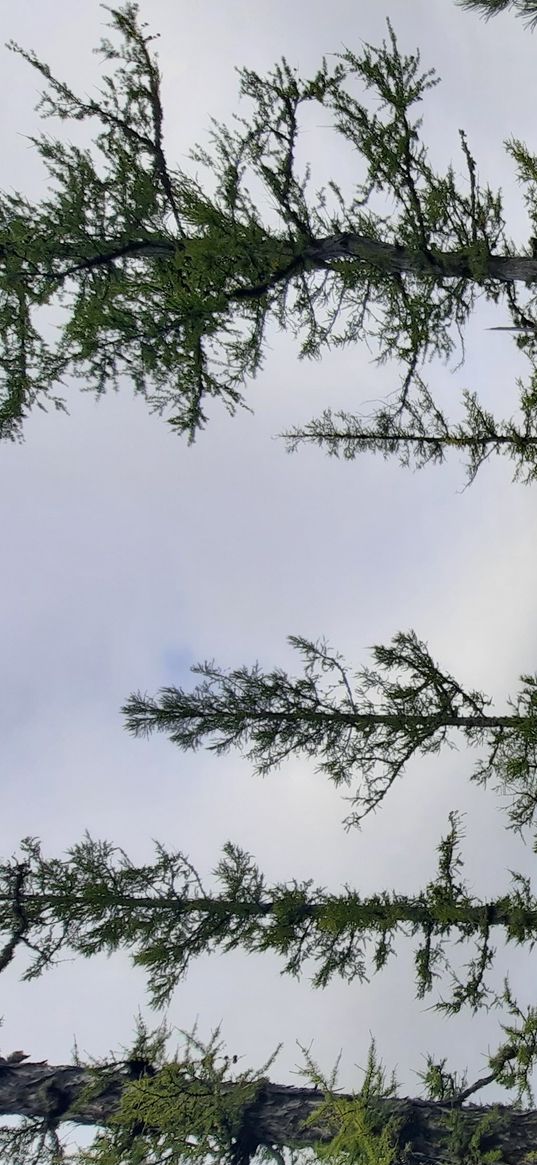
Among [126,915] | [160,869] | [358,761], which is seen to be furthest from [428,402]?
[126,915]

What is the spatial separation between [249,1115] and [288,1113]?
419 mm

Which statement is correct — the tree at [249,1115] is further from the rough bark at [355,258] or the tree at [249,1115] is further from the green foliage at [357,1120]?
the rough bark at [355,258]

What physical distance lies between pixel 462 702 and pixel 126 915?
4907mm

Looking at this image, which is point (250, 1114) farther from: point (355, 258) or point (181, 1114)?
point (355, 258)

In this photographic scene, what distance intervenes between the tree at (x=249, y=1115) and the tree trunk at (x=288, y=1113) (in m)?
0.01

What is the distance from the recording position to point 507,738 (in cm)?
883

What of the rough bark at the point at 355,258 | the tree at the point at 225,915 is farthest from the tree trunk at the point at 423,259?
the tree at the point at 225,915

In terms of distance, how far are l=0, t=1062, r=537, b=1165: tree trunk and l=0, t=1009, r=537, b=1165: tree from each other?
→ 1cm

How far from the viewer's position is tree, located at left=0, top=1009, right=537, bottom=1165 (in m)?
7.54

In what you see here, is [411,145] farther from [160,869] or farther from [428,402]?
[160,869]

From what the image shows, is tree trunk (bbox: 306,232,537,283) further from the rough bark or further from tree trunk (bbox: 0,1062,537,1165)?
tree trunk (bbox: 0,1062,537,1165)

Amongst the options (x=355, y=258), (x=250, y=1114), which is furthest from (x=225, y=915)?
(x=355, y=258)

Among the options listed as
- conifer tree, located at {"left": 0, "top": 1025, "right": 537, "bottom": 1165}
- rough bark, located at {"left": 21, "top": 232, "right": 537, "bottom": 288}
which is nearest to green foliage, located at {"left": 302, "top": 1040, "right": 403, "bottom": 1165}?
conifer tree, located at {"left": 0, "top": 1025, "right": 537, "bottom": 1165}

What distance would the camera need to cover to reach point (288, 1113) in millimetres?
8320
